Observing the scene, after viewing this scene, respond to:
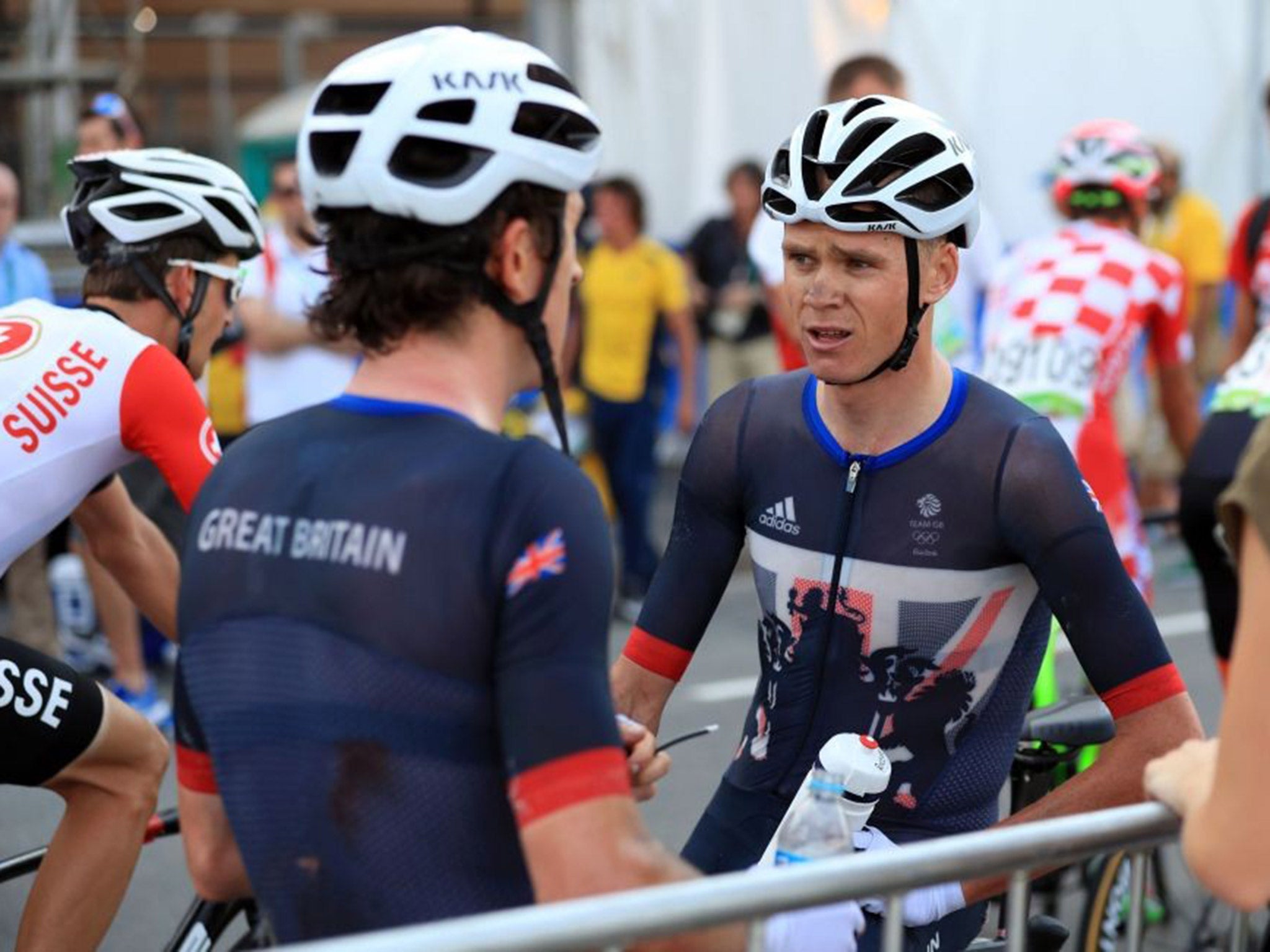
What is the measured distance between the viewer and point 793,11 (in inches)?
525

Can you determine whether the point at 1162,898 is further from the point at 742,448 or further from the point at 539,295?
the point at 539,295

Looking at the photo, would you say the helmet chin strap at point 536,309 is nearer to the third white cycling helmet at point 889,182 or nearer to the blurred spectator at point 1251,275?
the third white cycling helmet at point 889,182

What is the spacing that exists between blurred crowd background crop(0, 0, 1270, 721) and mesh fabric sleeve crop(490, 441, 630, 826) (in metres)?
4.64

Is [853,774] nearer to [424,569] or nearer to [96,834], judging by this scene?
[424,569]

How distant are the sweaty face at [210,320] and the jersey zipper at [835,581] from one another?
1.71 m

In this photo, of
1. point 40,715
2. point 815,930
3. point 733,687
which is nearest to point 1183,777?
point 815,930

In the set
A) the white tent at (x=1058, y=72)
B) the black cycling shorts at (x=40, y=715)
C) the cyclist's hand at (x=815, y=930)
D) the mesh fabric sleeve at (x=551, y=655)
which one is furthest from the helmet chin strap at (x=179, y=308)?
the white tent at (x=1058, y=72)

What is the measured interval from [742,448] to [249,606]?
1322mm

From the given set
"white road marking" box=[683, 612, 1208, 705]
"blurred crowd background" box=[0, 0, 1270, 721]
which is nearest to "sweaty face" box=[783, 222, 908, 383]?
"blurred crowd background" box=[0, 0, 1270, 721]

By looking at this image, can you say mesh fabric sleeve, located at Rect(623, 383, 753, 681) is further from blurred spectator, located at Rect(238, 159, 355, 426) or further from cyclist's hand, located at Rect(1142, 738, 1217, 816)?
blurred spectator, located at Rect(238, 159, 355, 426)

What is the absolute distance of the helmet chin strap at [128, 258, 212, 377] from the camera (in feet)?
14.0

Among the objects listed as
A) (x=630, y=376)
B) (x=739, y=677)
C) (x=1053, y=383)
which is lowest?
(x=739, y=677)

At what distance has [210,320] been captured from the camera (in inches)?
170

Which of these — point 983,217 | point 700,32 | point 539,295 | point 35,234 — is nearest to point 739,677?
point 983,217
